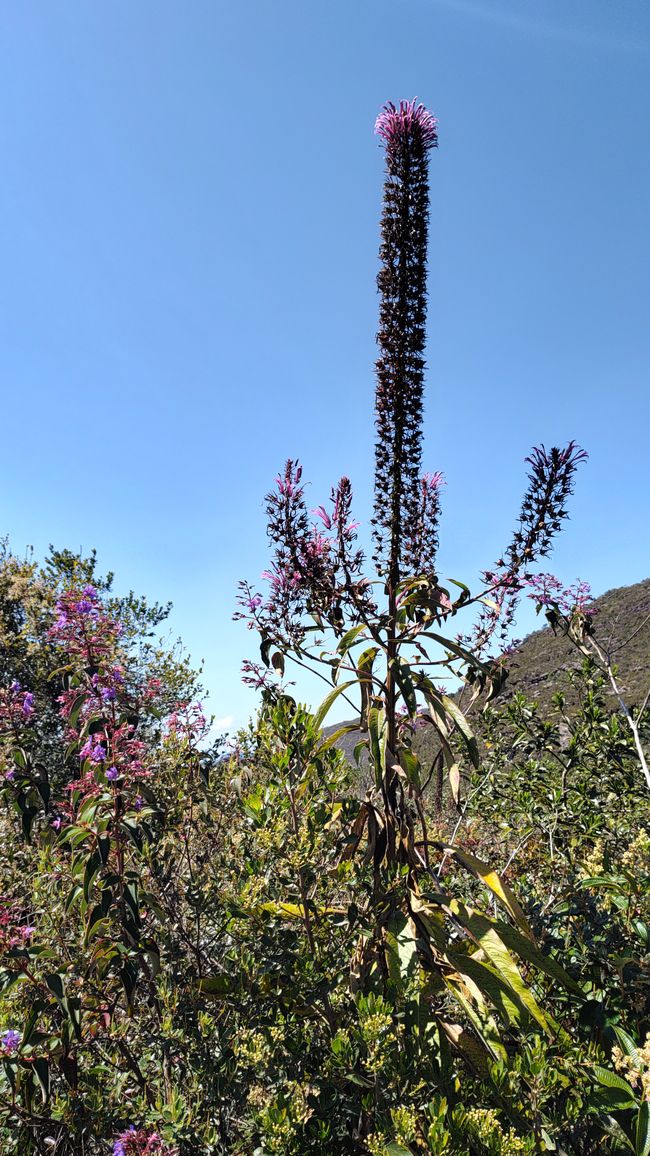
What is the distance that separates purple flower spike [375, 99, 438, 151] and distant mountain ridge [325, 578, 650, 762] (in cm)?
206

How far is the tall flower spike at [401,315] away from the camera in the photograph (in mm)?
2084

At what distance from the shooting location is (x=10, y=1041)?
1.58m

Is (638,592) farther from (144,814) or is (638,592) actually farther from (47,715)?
(144,814)

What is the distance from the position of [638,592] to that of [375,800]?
113ft

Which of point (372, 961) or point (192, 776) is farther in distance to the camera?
point (192, 776)

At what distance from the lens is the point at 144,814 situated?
1756 mm

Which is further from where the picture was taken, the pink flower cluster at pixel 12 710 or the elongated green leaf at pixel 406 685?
the pink flower cluster at pixel 12 710

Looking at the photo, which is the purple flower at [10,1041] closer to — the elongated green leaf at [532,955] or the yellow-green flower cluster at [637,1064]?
the elongated green leaf at [532,955]

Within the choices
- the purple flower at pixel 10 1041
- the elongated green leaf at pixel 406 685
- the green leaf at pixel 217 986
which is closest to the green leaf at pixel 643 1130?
the elongated green leaf at pixel 406 685

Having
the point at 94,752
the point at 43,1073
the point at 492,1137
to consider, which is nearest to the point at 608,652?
the point at 492,1137

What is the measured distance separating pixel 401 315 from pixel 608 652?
1764 mm

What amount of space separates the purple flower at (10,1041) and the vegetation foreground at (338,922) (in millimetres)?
13

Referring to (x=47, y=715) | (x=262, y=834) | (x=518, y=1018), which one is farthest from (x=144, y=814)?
(x=47, y=715)

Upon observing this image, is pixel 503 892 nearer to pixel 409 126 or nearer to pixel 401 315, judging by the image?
pixel 401 315
